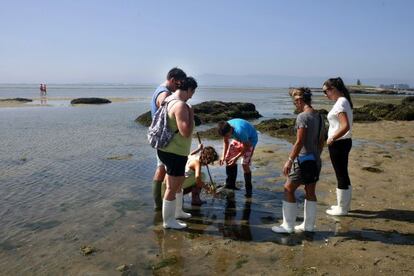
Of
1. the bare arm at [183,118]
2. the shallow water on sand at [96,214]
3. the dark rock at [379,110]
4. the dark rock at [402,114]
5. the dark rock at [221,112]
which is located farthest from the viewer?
the dark rock at [379,110]

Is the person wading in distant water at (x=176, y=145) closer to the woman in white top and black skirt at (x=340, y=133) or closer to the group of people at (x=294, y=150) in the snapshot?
the group of people at (x=294, y=150)

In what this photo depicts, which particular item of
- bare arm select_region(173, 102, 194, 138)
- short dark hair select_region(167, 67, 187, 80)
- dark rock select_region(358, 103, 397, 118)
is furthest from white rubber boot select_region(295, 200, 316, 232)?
dark rock select_region(358, 103, 397, 118)

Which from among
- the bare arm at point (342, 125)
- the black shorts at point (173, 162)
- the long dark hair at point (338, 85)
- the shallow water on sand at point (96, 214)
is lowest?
the shallow water on sand at point (96, 214)

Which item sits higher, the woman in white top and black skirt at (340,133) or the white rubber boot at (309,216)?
the woman in white top and black skirt at (340,133)

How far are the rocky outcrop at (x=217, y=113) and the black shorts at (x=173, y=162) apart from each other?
1437 centimetres

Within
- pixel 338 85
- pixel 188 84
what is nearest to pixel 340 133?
pixel 338 85

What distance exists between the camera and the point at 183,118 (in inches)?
217

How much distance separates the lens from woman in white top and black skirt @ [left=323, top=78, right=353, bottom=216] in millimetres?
6348

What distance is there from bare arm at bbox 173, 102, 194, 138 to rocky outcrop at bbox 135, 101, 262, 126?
14683 mm

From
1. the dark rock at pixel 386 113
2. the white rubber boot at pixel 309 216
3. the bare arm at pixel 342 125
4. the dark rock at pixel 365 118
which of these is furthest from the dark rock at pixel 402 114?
the white rubber boot at pixel 309 216

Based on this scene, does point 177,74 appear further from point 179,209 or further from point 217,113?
point 217,113

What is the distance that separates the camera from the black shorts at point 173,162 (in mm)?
5828

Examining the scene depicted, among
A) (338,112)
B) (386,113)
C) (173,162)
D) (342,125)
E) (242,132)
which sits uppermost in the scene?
(338,112)

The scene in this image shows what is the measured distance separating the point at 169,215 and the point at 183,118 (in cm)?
147
